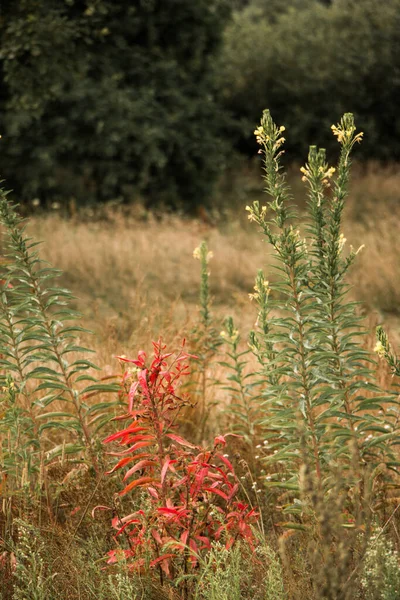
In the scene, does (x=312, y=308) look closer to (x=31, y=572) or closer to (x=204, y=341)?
(x=31, y=572)

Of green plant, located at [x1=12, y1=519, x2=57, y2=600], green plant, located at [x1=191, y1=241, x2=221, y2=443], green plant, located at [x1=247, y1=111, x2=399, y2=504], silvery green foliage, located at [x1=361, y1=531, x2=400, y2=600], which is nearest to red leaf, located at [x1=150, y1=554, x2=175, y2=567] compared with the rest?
green plant, located at [x1=12, y1=519, x2=57, y2=600]

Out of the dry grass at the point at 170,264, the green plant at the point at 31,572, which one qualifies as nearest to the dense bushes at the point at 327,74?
the dry grass at the point at 170,264

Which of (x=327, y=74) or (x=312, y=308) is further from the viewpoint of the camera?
(x=327, y=74)

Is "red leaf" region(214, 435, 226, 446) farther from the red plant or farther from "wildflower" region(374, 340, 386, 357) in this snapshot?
"wildflower" region(374, 340, 386, 357)

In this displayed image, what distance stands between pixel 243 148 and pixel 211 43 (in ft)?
12.3

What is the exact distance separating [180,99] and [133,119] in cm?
118

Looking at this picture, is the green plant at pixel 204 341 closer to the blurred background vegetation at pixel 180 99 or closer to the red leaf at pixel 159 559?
the red leaf at pixel 159 559

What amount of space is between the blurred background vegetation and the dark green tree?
0.9 inches

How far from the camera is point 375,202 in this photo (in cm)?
1380

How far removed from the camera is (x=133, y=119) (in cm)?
→ 1227

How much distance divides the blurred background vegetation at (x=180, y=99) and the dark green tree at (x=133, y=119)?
2cm

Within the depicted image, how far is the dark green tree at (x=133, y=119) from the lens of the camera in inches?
468

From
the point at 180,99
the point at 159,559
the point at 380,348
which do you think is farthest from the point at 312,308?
the point at 180,99

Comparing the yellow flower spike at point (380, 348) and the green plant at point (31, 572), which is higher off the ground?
the yellow flower spike at point (380, 348)
